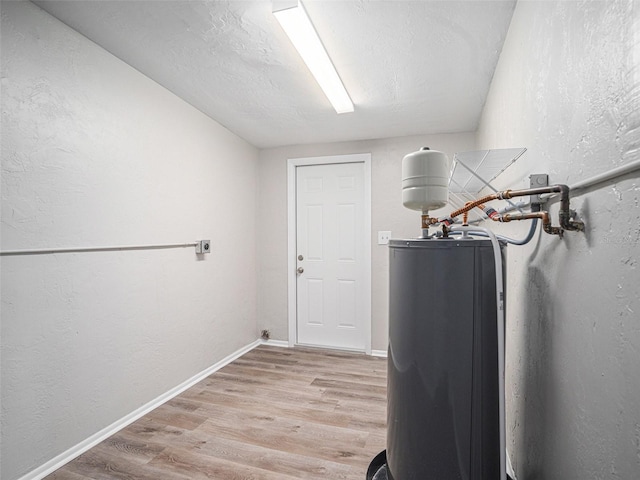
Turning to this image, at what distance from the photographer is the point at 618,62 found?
2.23 ft

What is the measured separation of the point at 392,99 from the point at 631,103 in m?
2.06

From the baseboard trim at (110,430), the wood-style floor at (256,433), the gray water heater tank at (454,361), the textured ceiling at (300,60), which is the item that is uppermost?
the textured ceiling at (300,60)

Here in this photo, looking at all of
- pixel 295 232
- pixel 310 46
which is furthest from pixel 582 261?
pixel 295 232

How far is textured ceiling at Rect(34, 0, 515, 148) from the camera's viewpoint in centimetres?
158

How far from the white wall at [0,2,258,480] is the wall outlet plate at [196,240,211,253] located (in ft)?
0.20

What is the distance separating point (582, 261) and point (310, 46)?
166 cm

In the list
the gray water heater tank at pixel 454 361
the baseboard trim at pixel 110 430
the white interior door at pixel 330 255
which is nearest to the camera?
the gray water heater tank at pixel 454 361

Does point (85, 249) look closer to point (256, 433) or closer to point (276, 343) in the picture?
point (256, 433)

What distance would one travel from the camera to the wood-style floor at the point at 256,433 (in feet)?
5.48

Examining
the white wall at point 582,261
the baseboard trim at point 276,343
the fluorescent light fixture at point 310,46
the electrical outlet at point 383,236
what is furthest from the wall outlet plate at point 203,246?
the white wall at point 582,261

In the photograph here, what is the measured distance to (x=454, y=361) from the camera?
107cm

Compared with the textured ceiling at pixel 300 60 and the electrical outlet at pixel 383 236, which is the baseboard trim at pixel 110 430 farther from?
the textured ceiling at pixel 300 60

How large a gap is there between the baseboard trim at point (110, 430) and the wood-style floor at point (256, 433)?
0.13 feet

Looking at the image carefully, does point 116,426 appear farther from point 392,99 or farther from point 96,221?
point 392,99
